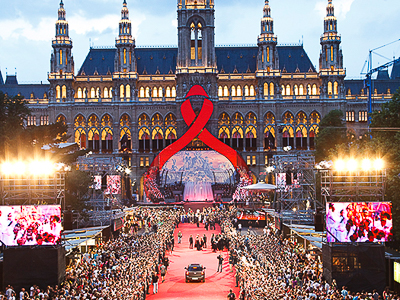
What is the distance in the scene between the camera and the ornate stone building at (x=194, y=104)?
103m

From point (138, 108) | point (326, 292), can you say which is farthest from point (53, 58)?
point (326, 292)

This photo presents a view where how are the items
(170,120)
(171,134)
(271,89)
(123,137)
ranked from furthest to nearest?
(171,134)
(170,120)
(271,89)
(123,137)

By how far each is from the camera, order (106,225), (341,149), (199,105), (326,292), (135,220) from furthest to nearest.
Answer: (199,105) < (135,220) < (341,149) < (106,225) < (326,292)

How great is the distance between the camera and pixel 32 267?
32094 mm

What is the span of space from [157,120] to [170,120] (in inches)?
102

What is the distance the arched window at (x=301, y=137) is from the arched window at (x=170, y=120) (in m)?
24.7

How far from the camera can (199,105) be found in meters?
101

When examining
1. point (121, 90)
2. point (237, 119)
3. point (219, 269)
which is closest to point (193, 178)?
point (237, 119)

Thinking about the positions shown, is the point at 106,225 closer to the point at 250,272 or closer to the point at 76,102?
the point at 250,272

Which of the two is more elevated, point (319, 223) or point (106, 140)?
point (106, 140)

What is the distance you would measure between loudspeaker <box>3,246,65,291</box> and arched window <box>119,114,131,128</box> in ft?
238

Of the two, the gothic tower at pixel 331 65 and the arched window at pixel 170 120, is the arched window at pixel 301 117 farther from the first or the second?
the arched window at pixel 170 120

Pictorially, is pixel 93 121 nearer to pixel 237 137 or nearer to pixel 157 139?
pixel 157 139

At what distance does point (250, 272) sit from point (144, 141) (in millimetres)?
72223
